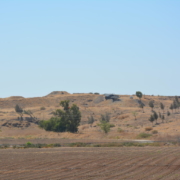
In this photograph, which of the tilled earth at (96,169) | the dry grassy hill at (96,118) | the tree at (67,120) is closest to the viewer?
the tilled earth at (96,169)

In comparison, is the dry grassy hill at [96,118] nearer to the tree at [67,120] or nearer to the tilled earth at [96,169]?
the tree at [67,120]

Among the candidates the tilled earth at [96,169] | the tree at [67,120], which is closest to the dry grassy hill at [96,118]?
the tree at [67,120]

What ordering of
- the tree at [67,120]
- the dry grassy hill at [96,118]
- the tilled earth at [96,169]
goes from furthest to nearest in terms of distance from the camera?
the tree at [67,120] < the dry grassy hill at [96,118] < the tilled earth at [96,169]

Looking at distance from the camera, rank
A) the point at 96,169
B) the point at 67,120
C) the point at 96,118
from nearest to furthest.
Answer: the point at 96,169
the point at 67,120
the point at 96,118

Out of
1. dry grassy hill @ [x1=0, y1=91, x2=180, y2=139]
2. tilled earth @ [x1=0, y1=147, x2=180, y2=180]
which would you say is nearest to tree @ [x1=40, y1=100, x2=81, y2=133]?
dry grassy hill @ [x1=0, y1=91, x2=180, y2=139]

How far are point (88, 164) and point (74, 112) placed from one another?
163ft

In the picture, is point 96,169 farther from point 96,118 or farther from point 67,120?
point 96,118

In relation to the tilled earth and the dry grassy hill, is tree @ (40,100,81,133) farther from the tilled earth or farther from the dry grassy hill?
the tilled earth

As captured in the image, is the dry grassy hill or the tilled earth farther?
the dry grassy hill

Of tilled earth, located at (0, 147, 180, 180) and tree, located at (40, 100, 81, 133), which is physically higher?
tree, located at (40, 100, 81, 133)

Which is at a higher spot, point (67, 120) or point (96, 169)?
point (67, 120)

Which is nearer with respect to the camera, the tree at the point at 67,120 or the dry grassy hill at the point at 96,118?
the dry grassy hill at the point at 96,118

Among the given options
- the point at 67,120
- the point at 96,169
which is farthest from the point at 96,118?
the point at 96,169

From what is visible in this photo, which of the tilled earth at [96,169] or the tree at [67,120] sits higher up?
the tree at [67,120]
